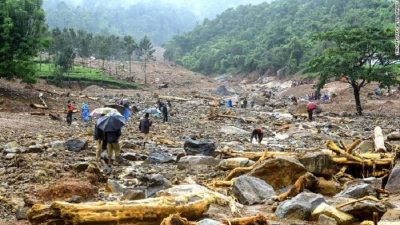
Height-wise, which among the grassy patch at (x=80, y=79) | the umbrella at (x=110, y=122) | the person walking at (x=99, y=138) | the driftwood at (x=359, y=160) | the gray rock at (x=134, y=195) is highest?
the grassy patch at (x=80, y=79)

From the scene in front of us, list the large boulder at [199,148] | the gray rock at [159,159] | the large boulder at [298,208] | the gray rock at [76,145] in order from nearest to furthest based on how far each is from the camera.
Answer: the large boulder at [298,208], the gray rock at [159,159], the large boulder at [199,148], the gray rock at [76,145]

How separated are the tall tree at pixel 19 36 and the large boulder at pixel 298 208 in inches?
967

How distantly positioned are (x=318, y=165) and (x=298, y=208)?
10.3ft

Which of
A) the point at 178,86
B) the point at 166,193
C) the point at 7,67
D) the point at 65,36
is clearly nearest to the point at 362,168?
the point at 166,193

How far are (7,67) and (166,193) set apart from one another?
24.0m

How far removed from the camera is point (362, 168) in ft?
32.8

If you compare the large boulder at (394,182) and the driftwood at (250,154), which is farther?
the driftwood at (250,154)

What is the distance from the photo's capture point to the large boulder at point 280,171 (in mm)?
9008

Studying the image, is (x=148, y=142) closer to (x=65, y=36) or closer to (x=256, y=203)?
(x=256, y=203)

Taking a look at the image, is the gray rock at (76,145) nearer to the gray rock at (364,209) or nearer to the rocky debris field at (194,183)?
the rocky debris field at (194,183)

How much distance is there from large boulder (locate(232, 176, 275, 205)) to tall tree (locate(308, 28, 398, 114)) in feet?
73.5

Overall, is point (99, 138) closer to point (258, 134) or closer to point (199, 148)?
point (199, 148)

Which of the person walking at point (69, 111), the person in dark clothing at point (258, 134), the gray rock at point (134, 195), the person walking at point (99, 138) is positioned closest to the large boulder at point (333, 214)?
the gray rock at point (134, 195)

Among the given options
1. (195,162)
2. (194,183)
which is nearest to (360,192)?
(194,183)
